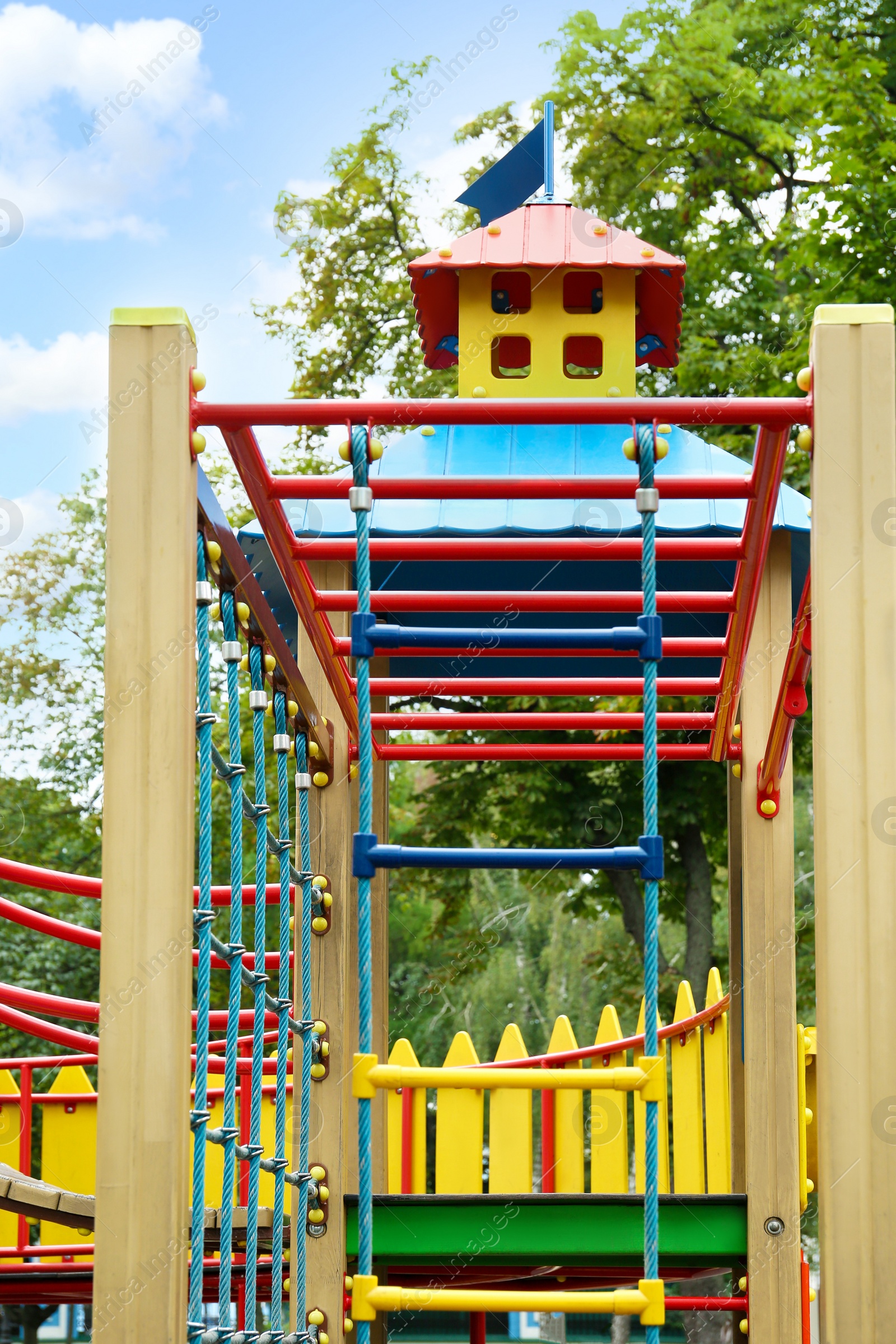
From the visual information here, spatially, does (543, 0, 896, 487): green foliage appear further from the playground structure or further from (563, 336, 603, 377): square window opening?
the playground structure

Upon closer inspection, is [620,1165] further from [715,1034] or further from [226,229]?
[226,229]

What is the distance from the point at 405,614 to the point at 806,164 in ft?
36.8

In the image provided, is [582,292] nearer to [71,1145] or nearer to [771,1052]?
[771,1052]

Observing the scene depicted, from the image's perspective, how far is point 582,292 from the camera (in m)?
6.20

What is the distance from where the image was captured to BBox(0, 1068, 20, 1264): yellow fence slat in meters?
6.29

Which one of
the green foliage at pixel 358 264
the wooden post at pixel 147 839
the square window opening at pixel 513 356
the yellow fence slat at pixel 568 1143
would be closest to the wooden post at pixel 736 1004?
the yellow fence slat at pixel 568 1143

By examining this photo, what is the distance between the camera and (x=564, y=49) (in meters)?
15.4

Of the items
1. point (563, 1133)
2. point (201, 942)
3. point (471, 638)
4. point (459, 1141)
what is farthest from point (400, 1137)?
point (471, 638)

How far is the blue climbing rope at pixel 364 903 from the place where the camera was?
246cm

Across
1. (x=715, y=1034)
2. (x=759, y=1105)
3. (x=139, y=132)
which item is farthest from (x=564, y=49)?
(x=759, y=1105)

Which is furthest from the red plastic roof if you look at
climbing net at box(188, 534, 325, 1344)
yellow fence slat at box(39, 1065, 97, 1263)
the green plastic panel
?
yellow fence slat at box(39, 1065, 97, 1263)

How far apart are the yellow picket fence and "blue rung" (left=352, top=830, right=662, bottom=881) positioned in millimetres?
3012

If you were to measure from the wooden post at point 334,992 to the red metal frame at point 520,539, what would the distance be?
0.47ft

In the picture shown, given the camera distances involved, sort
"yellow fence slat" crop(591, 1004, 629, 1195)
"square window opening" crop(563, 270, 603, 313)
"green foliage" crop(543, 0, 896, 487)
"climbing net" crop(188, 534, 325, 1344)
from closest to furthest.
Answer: "climbing net" crop(188, 534, 325, 1344) → "square window opening" crop(563, 270, 603, 313) → "yellow fence slat" crop(591, 1004, 629, 1195) → "green foliage" crop(543, 0, 896, 487)
